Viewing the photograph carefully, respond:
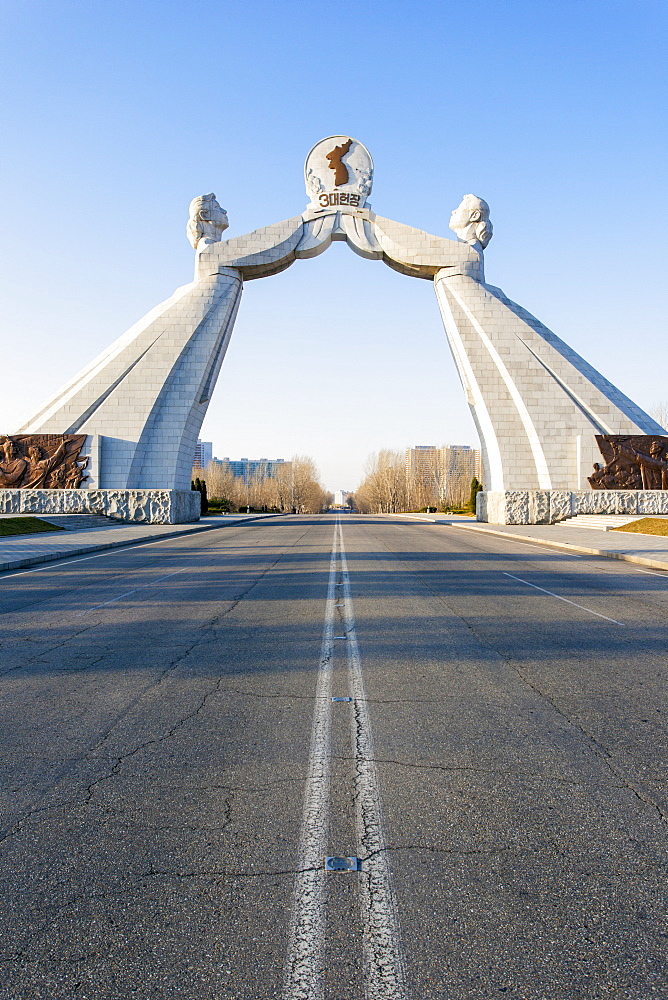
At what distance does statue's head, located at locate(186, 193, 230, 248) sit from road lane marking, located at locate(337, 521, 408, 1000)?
119 ft

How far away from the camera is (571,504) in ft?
104

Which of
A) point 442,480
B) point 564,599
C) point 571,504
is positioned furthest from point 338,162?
point 442,480

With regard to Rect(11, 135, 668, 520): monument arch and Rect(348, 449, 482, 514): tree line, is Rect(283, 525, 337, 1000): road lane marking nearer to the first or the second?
Rect(11, 135, 668, 520): monument arch

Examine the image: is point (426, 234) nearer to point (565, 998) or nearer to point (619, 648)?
point (619, 648)

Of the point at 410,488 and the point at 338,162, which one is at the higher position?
the point at 338,162

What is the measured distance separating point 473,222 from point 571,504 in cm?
1626

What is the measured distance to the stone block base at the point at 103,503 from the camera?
30.7m

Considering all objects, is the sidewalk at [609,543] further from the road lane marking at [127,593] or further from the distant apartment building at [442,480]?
the distant apartment building at [442,480]

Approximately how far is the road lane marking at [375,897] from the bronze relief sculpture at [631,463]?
30624 mm

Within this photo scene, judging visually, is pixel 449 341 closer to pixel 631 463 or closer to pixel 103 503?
pixel 631 463

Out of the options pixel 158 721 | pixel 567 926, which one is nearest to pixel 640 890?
pixel 567 926

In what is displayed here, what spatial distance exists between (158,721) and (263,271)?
35.2m

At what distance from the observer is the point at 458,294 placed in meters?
34.7

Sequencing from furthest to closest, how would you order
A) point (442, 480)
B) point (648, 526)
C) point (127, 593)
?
1. point (442, 480)
2. point (648, 526)
3. point (127, 593)
